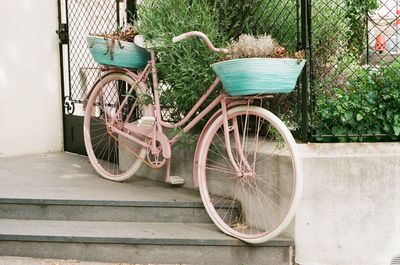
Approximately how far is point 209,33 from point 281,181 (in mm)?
1292

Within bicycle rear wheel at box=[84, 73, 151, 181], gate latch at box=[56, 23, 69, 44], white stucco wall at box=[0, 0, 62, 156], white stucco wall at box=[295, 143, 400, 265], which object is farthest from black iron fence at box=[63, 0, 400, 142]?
white stucco wall at box=[0, 0, 62, 156]

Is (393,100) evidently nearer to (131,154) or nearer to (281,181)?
(281,181)

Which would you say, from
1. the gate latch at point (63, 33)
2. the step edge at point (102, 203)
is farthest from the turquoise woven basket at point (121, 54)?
the gate latch at point (63, 33)

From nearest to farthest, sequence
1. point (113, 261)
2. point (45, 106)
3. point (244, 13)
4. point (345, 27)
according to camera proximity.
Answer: point (113, 261) → point (244, 13) → point (345, 27) → point (45, 106)

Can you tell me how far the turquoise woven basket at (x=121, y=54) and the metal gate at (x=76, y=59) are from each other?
1611 millimetres

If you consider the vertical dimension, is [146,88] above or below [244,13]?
below

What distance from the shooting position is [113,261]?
14.4 ft

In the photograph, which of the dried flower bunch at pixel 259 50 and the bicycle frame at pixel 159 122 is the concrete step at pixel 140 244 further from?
the dried flower bunch at pixel 259 50

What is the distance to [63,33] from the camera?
7004 mm

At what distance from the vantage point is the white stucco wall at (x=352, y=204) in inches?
161

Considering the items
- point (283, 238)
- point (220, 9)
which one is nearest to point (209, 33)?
point (220, 9)

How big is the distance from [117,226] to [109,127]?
1097 mm

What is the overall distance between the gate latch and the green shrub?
12.0ft

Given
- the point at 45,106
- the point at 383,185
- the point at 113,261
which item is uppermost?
the point at 45,106
